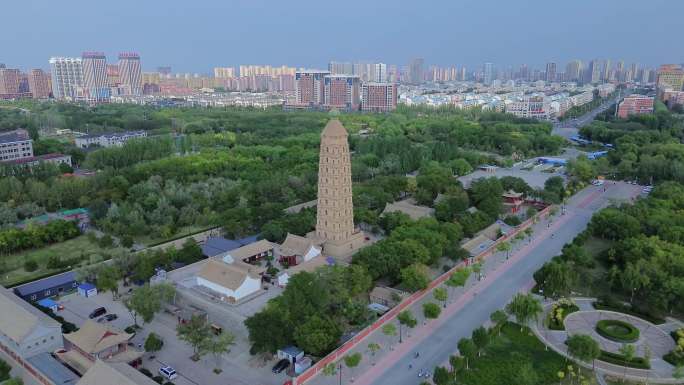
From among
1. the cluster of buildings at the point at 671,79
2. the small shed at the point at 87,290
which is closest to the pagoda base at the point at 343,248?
the small shed at the point at 87,290

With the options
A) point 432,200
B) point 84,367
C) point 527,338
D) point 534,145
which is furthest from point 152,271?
point 534,145

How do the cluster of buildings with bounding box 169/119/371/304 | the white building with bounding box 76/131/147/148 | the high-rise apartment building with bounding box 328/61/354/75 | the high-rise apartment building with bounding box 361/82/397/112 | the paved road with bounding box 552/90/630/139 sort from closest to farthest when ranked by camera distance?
the cluster of buildings with bounding box 169/119/371/304 → the white building with bounding box 76/131/147/148 → the paved road with bounding box 552/90/630/139 → the high-rise apartment building with bounding box 361/82/397/112 → the high-rise apartment building with bounding box 328/61/354/75

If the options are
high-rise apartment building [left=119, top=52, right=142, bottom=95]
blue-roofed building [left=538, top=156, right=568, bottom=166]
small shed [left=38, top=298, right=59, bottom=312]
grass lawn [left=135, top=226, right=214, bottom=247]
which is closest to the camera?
small shed [left=38, top=298, right=59, bottom=312]

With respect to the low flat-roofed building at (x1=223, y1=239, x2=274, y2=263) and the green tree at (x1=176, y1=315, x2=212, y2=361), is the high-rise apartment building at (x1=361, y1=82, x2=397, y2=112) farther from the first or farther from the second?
the green tree at (x1=176, y1=315, x2=212, y2=361)

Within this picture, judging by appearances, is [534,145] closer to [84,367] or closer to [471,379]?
[471,379]

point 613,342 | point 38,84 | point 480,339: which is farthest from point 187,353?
point 38,84

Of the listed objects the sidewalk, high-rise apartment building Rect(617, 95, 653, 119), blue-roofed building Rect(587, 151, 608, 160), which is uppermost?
high-rise apartment building Rect(617, 95, 653, 119)

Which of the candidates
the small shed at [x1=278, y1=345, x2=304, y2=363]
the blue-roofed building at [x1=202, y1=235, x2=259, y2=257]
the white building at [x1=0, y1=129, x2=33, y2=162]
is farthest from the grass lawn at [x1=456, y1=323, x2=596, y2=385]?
the white building at [x1=0, y1=129, x2=33, y2=162]
